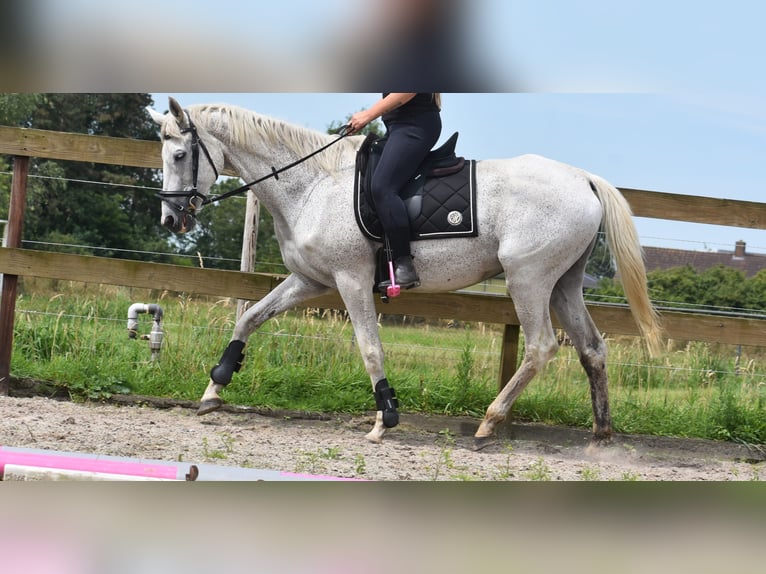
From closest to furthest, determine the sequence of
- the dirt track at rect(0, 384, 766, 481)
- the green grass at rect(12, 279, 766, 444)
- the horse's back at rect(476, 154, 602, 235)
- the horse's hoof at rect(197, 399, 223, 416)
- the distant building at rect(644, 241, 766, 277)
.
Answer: the dirt track at rect(0, 384, 766, 481) → the horse's back at rect(476, 154, 602, 235) → the horse's hoof at rect(197, 399, 223, 416) → the green grass at rect(12, 279, 766, 444) → the distant building at rect(644, 241, 766, 277)

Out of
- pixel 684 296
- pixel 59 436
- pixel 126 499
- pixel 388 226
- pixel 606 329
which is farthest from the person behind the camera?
pixel 684 296

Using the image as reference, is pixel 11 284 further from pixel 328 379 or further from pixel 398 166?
pixel 398 166

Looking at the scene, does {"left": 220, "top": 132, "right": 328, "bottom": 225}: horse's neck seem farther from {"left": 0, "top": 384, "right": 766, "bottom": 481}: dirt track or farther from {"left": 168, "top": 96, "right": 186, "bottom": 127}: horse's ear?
{"left": 0, "top": 384, "right": 766, "bottom": 481}: dirt track

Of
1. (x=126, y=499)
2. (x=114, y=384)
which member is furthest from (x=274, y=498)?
(x=114, y=384)

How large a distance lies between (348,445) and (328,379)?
3.42 feet

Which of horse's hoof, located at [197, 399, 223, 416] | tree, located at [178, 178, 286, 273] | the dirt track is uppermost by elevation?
tree, located at [178, 178, 286, 273]

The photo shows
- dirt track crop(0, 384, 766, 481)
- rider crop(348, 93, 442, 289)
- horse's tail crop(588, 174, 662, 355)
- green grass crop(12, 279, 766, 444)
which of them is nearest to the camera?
dirt track crop(0, 384, 766, 481)

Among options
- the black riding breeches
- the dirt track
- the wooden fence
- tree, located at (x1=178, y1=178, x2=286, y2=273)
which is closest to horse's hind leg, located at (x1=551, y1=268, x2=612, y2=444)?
the dirt track

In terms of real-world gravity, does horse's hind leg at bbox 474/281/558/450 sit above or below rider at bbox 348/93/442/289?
below

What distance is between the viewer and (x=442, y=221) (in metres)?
4.00

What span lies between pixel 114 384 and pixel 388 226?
2206 millimetres

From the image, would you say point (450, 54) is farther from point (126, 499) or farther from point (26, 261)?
point (26, 261)

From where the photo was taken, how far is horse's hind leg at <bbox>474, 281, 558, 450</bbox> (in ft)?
13.4

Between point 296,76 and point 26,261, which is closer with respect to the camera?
point 296,76
